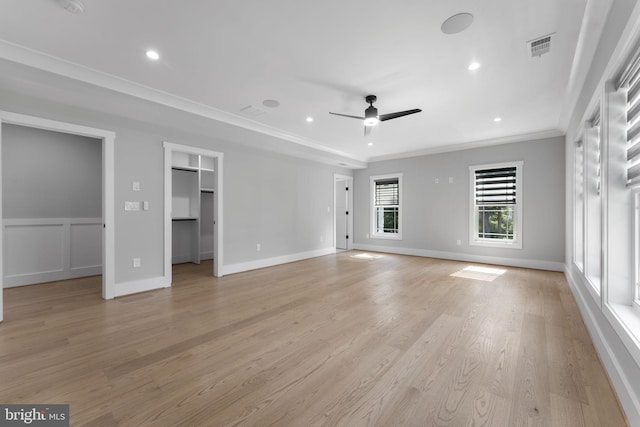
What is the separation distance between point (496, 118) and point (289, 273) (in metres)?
4.34

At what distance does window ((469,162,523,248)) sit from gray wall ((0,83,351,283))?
142 inches

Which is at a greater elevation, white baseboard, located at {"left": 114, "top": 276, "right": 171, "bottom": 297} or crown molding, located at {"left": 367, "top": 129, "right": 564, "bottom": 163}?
crown molding, located at {"left": 367, "top": 129, "right": 564, "bottom": 163}

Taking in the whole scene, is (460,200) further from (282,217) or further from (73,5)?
(73,5)

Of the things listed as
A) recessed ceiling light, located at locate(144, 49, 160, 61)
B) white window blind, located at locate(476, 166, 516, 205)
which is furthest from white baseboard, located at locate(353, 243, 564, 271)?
recessed ceiling light, located at locate(144, 49, 160, 61)

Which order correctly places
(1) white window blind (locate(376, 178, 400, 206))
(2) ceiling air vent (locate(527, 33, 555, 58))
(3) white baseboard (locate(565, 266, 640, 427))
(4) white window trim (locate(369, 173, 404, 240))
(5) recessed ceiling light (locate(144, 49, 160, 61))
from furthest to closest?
(1) white window blind (locate(376, 178, 400, 206)) < (4) white window trim (locate(369, 173, 404, 240)) < (5) recessed ceiling light (locate(144, 49, 160, 61)) < (2) ceiling air vent (locate(527, 33, 555, 58)) < (3) white baseboard (locate(565, 266, 640, 427))

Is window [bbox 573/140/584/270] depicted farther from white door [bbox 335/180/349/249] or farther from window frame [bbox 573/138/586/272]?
white door [bbox 335/180/349/249]

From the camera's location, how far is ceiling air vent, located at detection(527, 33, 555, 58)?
236 cm

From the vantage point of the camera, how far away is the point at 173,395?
1.65 m

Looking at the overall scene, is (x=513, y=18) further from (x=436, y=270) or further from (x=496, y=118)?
(x=436, y=270)

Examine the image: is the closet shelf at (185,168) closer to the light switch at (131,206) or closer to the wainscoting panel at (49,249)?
the wainscoting panel at (49,249)

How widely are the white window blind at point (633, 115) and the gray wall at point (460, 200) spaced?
3889 millimetres

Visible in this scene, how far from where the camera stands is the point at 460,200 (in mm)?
6133

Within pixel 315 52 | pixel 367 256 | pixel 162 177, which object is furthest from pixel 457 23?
pixel 367 256

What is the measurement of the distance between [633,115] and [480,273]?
12.0 feet
